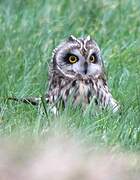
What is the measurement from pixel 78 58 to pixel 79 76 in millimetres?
154

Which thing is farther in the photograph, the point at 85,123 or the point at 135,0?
the point at 135,0

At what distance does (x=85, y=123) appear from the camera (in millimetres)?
8008

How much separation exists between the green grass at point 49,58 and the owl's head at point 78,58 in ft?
1.14

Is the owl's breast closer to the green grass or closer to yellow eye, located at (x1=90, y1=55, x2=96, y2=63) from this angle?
yellow eye, located at (x1=90, y1=55, x2=96, y2=63)

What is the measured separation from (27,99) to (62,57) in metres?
0.57

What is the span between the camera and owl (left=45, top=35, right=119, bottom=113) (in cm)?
910

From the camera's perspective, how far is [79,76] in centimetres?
919

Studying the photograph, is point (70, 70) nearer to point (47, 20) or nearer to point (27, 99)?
point (27, 99)

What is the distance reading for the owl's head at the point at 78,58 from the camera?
9.13 metres

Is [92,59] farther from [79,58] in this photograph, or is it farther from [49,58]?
[49,58]

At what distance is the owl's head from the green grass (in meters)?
0.35

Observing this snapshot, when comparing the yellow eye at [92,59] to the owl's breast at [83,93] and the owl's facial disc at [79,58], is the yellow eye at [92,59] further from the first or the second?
the owl's breast at [83,93]


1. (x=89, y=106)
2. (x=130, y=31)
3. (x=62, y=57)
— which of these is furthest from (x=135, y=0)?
(x=89, y=106)

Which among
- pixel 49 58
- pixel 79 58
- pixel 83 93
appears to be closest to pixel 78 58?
pixel 79 58
